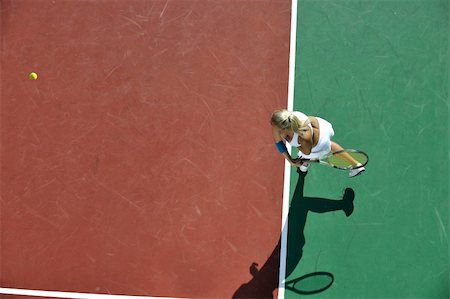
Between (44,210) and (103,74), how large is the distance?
207 centimetres

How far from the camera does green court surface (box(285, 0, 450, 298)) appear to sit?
552 centimetres

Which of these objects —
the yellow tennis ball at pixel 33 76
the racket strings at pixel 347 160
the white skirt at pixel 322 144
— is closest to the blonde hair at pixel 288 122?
the white skirt at pixel 322 144

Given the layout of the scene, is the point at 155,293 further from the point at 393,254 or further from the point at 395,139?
the point at 395,139

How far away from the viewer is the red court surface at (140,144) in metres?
5.70

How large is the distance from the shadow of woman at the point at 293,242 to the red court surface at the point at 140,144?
106mm

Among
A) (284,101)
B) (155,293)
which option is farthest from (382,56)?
(155,293)

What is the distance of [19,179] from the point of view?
6.00 metres

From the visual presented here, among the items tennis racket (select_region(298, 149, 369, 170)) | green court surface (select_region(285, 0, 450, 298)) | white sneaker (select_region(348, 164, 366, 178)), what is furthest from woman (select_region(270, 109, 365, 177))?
green court surface (select_region(285, 0, 450, 298))

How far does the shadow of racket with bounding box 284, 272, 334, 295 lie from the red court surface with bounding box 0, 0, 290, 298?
49 cm

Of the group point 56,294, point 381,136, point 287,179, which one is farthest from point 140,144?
point 381,136

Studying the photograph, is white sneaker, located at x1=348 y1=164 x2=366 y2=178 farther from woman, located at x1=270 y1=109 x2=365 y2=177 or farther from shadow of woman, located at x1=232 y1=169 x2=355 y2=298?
woman, located at x1=270 y1=109 x2=365 y2=177

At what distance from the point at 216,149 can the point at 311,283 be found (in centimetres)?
216

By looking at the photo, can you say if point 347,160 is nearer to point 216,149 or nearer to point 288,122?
point 288,122

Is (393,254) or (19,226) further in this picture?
(19,226)
